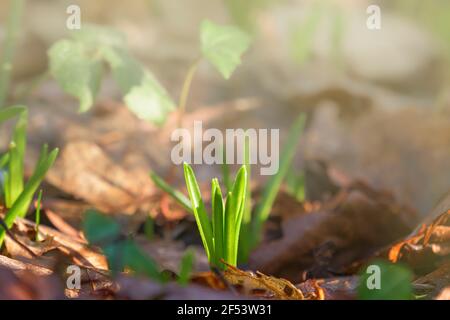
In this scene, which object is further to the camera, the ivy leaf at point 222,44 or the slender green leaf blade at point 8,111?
the ivy leaf at point 222,44

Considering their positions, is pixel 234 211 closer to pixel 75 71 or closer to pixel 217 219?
pixel 217 219

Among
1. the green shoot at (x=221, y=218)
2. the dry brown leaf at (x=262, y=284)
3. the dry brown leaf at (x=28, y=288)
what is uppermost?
the green shoot at (x=221, y=218)

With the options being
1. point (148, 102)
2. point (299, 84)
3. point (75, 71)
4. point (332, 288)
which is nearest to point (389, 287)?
point (332, 288)

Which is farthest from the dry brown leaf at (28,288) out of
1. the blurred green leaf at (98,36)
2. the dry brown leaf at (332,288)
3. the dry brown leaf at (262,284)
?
the blurred green leaf at (98,36)

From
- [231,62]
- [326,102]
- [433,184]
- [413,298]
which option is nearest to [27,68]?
[326,102]

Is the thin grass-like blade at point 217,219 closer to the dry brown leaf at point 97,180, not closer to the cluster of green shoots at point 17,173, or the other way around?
the cluster of green shoots at point 17,173

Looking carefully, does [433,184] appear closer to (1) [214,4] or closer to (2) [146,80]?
(2) [146,80]
